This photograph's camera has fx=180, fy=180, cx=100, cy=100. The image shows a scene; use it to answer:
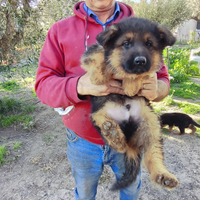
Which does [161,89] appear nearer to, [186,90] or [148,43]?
[148,43]

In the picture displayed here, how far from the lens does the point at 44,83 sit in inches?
68.5

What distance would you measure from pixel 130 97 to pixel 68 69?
2.44ft

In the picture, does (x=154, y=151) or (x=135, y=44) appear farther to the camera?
(x=154, y=151)

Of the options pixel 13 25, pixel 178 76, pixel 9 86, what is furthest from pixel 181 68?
pixel 9 86

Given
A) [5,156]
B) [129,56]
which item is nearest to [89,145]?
[129,56]

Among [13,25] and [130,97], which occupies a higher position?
[13,25]

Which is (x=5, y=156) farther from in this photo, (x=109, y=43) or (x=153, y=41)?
(x=153, y=41)

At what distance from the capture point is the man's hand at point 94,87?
171cm

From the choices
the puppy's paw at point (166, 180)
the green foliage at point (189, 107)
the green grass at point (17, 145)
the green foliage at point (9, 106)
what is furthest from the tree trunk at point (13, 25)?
the green foliage at point (189, 107)

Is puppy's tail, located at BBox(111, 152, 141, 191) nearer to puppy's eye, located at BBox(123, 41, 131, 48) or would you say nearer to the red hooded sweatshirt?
the red hooded sweatshirt

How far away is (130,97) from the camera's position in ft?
6.57

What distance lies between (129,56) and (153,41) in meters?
0.35

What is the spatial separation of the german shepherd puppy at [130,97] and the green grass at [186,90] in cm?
525

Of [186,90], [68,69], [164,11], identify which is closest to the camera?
[68,69]
